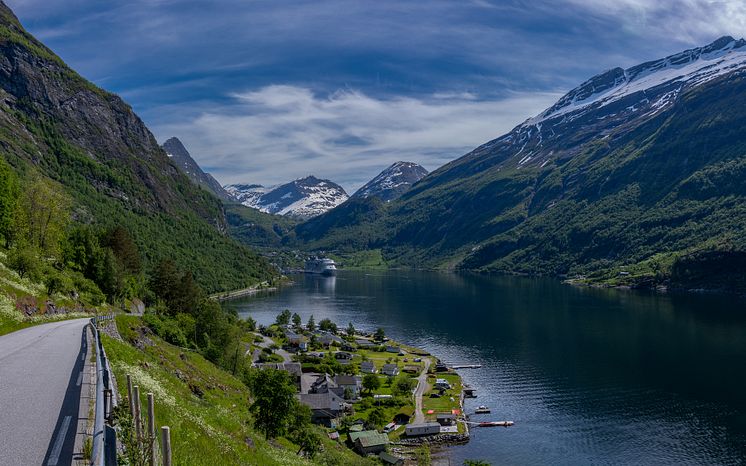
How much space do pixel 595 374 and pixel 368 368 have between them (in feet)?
136

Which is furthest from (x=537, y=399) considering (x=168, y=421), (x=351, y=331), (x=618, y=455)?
(x=168, y=421)

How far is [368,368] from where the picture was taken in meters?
102

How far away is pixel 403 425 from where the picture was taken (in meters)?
73.5

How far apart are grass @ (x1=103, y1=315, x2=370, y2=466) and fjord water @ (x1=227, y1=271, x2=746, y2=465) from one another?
34.5 meters

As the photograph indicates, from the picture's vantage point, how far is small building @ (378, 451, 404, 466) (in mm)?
60434

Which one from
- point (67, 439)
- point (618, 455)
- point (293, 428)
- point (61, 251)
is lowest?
point (618, 455)

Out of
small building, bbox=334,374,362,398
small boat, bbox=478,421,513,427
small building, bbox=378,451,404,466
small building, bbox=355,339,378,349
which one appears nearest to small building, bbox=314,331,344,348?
small building, bbox=355,339,378,349

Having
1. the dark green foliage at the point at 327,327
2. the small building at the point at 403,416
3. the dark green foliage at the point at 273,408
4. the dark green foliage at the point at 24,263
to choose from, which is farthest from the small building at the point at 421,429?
the dark green foliage at the point at 327,327

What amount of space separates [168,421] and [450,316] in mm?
151229

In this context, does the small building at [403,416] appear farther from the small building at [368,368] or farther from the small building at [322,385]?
the small building at [368,368]

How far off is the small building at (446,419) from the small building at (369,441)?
993 centimetres

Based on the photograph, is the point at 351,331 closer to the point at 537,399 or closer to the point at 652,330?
the point at 537,399

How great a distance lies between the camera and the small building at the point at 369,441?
2489 inches

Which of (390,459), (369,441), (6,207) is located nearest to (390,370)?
(369,441)
